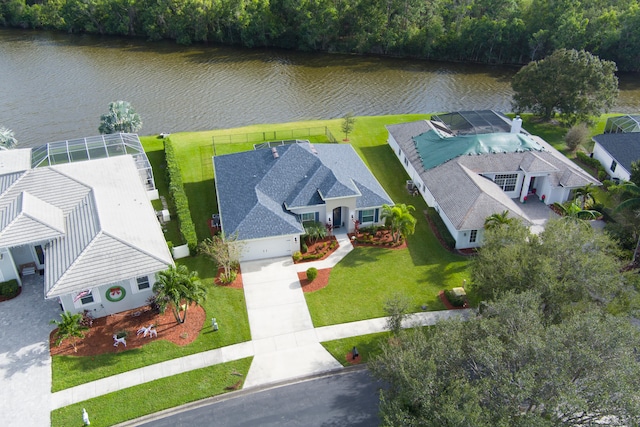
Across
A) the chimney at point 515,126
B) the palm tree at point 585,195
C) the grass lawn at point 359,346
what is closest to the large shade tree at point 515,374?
the grass lawn at point 359,346

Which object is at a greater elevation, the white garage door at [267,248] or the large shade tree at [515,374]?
the large shade tree at [515,374]

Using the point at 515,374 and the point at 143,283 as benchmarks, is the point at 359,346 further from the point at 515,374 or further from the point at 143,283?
the point at 143,283

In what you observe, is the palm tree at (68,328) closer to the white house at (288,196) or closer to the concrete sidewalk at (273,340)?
the concrete sidewalk at (273,340)

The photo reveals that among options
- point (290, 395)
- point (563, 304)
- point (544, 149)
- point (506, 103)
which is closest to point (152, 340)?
point (290, 395)

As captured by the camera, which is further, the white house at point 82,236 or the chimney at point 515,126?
the chimney at point 515,126

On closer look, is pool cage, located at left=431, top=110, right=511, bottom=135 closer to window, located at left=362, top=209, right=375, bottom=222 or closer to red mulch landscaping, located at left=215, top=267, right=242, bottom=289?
window, located at left=362, top=209, right=375, bottom=222

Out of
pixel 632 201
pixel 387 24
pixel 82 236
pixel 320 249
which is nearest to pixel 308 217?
pixel 320 249
